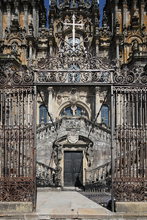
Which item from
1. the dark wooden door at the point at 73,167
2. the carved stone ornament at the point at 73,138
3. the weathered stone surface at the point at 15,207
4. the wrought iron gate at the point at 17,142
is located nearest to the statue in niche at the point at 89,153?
the dark wooden door at the point at 73,167

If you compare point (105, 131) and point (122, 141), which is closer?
point (122, 141)

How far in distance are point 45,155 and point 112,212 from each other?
42.7 ft

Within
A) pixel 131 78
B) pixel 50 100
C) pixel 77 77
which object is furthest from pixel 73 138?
pixel 131 78

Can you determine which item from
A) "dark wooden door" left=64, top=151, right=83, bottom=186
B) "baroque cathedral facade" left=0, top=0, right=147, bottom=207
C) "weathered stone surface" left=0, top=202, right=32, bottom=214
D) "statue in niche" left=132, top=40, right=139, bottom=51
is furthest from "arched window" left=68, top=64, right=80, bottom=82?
"statue in niche" left=132, top=40, right=139, bottom=51

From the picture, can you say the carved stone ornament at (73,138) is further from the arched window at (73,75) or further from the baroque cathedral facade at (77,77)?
the arched window at (73,75)

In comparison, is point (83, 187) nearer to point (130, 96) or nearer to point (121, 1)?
point (130, 96)

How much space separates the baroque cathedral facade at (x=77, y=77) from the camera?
10695mm

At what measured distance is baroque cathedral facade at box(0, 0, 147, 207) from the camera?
35.1 feet

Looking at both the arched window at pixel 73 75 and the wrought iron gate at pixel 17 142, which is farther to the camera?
the arched window at pixel 73 75

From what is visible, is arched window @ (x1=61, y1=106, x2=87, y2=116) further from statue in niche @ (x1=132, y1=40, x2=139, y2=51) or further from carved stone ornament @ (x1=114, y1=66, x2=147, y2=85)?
carved stone ornament @ (x1=114, y1=66, x2=147, y2=85)

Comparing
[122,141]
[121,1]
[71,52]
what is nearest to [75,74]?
[71,52]

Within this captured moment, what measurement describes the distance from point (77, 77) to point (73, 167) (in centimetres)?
1393

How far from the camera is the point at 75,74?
35.8 feet

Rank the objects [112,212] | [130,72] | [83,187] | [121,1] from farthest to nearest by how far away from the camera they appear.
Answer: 1. [121,1]
2. [83,187]
3. [130,72]
4. [112,212]
